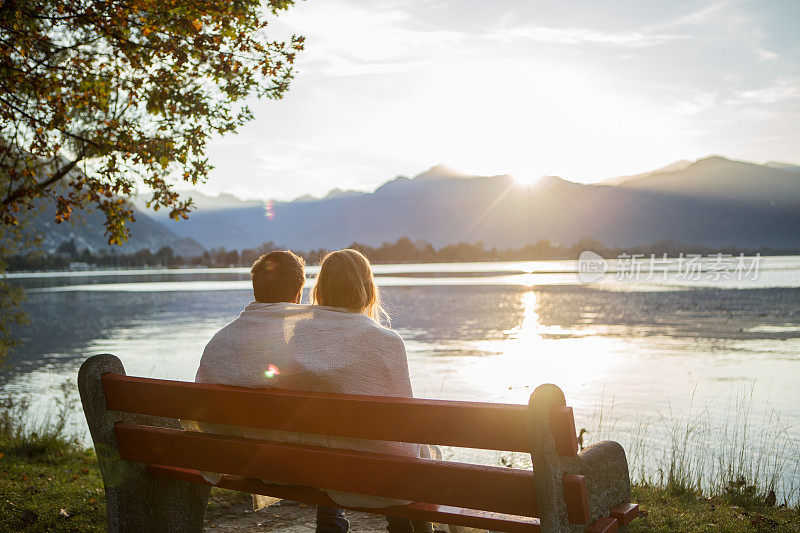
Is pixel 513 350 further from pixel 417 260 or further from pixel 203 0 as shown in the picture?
pixel 417 260

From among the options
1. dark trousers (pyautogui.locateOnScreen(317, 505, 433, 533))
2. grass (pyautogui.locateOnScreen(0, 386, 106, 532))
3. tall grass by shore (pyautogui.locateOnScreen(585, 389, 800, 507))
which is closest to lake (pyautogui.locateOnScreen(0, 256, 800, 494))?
tall grass by shore (pyautogui.locateOnScreen(585, 389, 800, 507))

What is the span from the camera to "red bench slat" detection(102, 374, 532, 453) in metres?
2.69

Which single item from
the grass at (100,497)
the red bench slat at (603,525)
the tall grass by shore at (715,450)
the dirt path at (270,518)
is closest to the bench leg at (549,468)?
the red bench slat at (603,525)

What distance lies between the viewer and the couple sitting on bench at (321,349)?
10.9 feet

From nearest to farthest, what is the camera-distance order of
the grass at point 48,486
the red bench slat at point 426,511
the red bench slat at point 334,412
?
the red bench slat at point 334,412 < the red bench slat at point 426,511 < the grass at point 48,486

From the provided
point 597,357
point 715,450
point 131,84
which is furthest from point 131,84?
point 597,357

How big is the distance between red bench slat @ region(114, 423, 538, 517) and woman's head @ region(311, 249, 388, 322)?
0.74m

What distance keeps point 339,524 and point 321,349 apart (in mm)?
1068

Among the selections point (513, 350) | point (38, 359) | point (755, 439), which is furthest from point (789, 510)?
point (38, 359)

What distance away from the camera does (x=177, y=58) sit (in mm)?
7055

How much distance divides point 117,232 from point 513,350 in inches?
605

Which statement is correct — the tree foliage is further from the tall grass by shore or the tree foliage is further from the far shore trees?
the tall grass by shore

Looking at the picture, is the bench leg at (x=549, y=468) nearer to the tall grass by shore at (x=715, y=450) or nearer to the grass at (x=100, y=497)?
the grass at (x=100, y=497)

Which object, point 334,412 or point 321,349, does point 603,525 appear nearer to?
point 334,412
